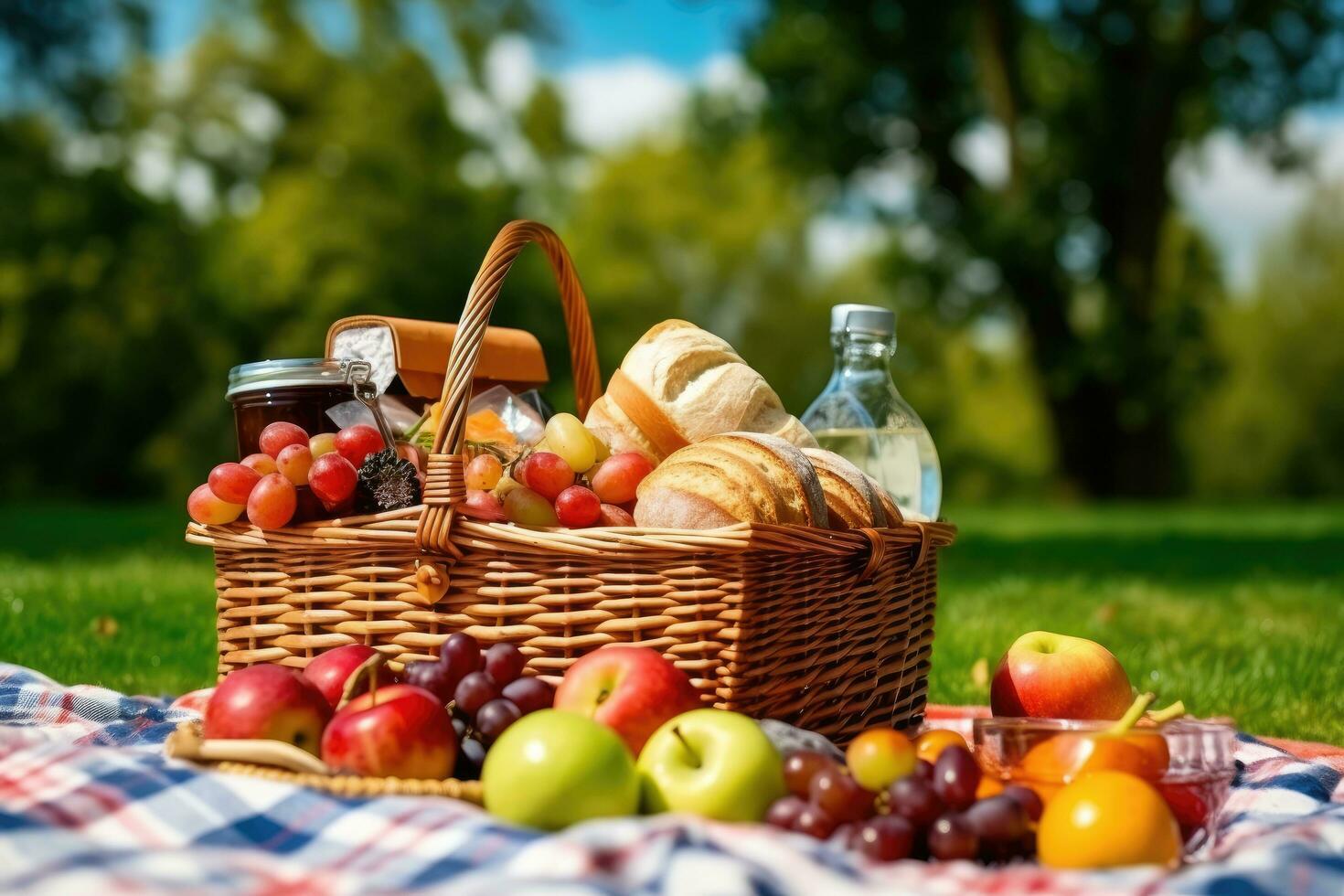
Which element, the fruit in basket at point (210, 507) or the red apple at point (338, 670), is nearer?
the red apple at point (338, 670)

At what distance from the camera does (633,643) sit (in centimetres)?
196

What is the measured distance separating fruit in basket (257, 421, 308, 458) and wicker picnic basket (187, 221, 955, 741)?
0.14m

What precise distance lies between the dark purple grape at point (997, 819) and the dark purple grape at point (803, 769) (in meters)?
0.19

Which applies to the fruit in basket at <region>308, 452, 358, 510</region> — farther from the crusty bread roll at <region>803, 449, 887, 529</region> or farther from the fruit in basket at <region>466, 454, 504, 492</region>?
the crusty bread roll at <region>803, 449, 887, 529</region>

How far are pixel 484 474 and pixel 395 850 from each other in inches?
33.5

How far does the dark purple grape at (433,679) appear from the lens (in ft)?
6.05

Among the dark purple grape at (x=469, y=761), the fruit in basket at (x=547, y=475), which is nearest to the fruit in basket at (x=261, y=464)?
the fruit in basket at (x=547, y=475)

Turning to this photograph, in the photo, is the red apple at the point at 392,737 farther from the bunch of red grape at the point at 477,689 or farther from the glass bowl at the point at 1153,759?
the glass bowl at the point at 1153,759

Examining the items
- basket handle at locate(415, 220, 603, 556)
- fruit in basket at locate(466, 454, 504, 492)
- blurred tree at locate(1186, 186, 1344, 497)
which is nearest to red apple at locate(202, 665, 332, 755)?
basket handle at locate(415, 220, 603, 556)

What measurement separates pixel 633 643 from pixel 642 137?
982 inches

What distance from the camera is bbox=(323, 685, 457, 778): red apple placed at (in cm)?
164

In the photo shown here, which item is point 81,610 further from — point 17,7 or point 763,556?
point 17,7

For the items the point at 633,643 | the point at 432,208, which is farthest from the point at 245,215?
the point at 633,643

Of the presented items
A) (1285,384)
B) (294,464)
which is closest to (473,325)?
(294,464)
